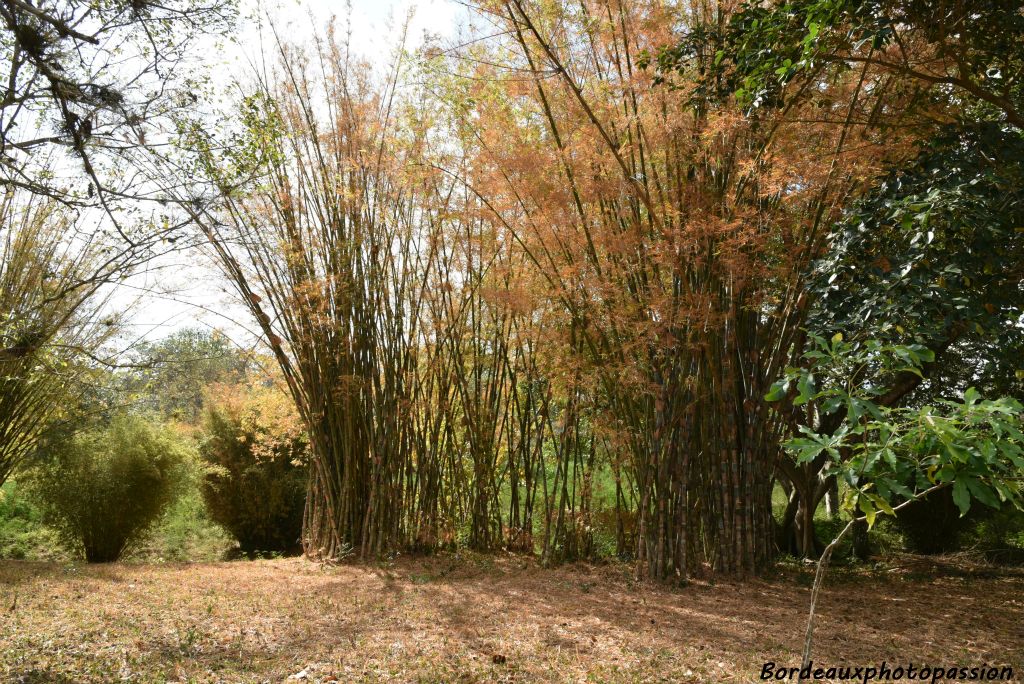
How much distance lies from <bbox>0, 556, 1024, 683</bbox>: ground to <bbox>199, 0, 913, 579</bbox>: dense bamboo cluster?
62 cm

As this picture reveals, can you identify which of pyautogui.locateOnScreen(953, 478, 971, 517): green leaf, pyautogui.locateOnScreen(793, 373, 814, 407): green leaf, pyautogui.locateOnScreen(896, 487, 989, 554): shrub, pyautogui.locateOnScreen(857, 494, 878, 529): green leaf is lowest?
pyautogui.locateOnScreen(896, 487, 989, 554): shrub

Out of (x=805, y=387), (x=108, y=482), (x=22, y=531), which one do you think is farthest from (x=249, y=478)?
Answer: (x=805, y=387)

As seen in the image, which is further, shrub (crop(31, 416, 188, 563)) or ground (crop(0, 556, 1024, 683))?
shrub (crop(31, 416, 188, 563))

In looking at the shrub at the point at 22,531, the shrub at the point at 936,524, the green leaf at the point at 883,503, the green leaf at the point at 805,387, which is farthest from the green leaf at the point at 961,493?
the shrub at the point at 22,531

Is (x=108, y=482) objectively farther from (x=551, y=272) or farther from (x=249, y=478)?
(x=551, y=272)

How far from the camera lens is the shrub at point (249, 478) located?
7.40 meters

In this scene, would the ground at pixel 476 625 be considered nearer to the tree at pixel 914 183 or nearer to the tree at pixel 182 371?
the tree at pixel 182 371

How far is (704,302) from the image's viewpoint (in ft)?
13.4

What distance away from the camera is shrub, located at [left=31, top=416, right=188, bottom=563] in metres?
6.75

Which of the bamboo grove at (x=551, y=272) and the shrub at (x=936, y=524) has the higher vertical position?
the bamboo grove at (x=551, y=272)

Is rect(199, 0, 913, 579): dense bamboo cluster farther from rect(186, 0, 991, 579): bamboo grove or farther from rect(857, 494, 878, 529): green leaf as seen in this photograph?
rect(857, 494, 878, 529): green leaf

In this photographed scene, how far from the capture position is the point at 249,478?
7.45 metres

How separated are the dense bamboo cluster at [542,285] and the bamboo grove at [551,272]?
0.02m

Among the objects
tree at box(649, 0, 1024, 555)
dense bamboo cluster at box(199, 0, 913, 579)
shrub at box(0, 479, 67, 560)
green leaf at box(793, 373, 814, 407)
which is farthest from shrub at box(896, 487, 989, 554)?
shrub at box(0, 479, 67, 560)
